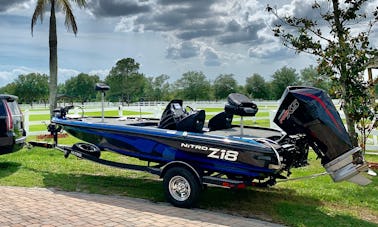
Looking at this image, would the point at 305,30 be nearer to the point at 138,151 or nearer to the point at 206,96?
the point at 138,151

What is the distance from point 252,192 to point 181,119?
193 centimetres

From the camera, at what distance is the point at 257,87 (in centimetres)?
7969

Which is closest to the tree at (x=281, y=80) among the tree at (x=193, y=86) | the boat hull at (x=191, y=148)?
the tree at (x=193, y=86)

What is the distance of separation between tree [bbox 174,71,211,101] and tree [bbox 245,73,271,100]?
8.48m

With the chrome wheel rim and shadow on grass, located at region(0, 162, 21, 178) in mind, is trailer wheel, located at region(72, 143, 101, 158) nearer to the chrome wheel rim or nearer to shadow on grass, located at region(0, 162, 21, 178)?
shadow on grass, located at region(0, 162, 21, 178)

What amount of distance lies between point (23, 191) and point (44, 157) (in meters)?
3.66

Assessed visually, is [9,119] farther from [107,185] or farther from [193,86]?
[193,86]

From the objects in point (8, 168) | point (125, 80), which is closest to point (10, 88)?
point (125, 80)

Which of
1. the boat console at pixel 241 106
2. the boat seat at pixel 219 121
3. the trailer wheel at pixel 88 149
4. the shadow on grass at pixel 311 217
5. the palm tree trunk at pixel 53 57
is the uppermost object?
the palm tree trunk at pixel 53 57

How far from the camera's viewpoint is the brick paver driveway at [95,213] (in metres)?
5.53

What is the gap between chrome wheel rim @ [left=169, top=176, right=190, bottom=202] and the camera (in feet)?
21.1

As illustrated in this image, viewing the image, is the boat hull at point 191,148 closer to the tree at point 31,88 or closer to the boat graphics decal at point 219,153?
the boat graphics decal at point 219,153

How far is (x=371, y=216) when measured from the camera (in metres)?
6.28

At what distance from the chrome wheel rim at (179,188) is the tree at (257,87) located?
71.5m
